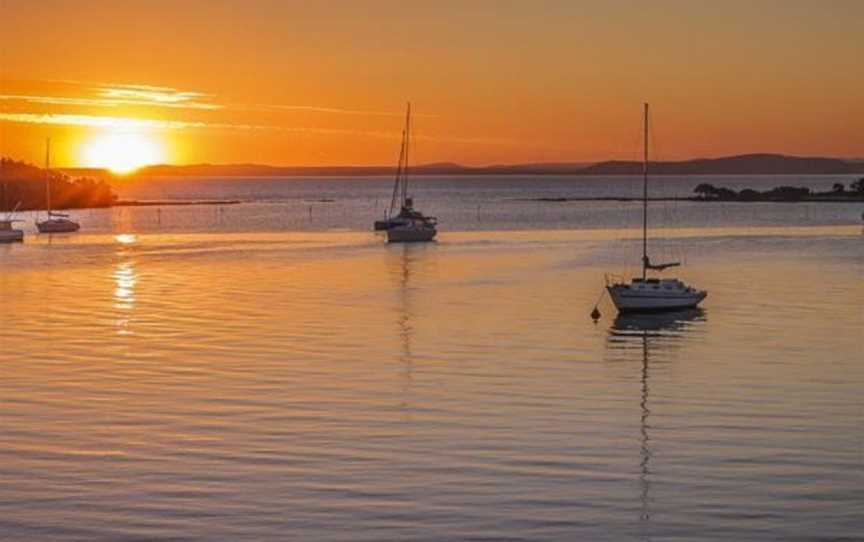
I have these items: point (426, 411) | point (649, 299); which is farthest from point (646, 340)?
point (426, 411)

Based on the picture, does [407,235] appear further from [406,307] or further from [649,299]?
[649,299]

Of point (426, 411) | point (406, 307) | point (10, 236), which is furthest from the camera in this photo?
point (10, 236)

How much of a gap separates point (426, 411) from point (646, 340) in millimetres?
14737

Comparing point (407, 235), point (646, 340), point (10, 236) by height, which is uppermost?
point (407, 235)

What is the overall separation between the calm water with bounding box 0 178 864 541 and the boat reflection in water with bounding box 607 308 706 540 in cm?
13

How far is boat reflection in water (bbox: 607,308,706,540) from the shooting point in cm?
2191

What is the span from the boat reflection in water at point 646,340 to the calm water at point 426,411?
0.13 metres

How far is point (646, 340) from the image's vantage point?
38.2 meters

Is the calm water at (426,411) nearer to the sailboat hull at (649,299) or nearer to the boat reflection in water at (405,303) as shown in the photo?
the boat reflection in water at (405,303)

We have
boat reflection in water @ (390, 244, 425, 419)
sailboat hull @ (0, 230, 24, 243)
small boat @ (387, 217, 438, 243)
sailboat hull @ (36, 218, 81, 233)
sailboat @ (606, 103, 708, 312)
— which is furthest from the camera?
sailboat hull @ (36, 218, 81, 233)

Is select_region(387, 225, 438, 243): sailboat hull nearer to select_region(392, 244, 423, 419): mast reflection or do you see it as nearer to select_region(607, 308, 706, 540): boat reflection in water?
select_region(392, 244, 423, 419): mast reflection

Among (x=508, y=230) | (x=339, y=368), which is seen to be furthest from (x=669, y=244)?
(x=339, y=368)

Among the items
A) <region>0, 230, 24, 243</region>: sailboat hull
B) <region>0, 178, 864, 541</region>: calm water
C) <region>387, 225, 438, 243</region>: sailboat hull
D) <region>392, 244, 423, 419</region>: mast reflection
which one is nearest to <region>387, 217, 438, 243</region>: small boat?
<region>387, 225, 438, 243</region>: sailboat hull

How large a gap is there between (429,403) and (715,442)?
19.5 feet
